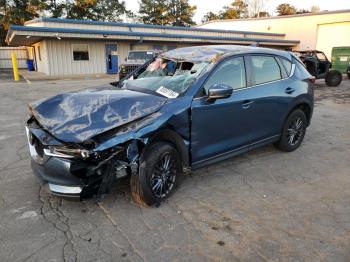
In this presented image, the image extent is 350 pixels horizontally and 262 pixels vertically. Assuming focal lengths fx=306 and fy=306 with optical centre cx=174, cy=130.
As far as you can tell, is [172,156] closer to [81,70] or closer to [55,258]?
[55,258]

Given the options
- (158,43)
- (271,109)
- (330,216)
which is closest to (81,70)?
(158,43)

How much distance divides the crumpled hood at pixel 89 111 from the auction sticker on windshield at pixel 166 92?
0.47 ft

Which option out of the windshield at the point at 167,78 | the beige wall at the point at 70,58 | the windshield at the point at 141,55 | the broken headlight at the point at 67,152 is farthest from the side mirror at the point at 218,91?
the beige wall at the point at 70,58

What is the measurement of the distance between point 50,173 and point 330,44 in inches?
1291

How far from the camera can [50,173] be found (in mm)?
3084

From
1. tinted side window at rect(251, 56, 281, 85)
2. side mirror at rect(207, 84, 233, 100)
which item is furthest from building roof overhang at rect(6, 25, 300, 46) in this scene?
side mirror at rect(207, 84, 233, 100)

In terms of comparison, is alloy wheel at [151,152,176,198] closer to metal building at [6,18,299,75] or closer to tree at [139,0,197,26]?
metal building at [6,18,299,75]

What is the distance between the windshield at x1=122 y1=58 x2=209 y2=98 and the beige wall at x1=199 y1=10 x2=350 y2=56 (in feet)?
97.9

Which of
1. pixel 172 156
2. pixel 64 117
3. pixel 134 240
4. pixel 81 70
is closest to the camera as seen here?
pixel 134 240

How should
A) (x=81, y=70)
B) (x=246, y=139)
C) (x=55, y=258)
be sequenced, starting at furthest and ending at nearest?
(x=81, y=70) → (x=246, y=139) → (x=55, y=258)

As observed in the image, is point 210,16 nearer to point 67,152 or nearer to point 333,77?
point 333,77

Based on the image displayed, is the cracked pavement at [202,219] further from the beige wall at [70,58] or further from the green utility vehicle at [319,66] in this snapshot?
the beige wall at [70,58]

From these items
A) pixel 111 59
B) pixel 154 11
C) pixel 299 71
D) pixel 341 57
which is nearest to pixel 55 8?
pixel 154 11

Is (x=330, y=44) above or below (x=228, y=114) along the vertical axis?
above
